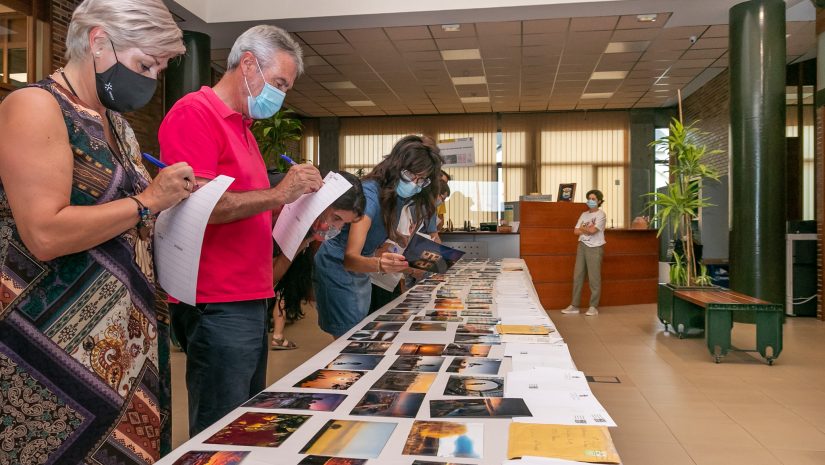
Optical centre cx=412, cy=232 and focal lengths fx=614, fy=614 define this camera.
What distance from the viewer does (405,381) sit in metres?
1.45

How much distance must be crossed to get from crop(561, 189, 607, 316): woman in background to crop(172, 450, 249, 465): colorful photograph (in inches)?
274

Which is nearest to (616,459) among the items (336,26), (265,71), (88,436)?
(88,436)

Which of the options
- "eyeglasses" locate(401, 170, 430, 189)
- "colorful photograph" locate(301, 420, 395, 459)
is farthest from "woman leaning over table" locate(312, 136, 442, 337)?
"colorful photograph" locate(301, 420, 395, 459)

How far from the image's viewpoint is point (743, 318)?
5730 mm

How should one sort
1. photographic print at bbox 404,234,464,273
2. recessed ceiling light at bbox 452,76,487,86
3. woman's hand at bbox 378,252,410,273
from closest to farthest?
woman's hand at bbox 378,252,410,273 < photographic print at bbox 404,234,464,273 < recessed ceiling light at bbox 452,76,487,86

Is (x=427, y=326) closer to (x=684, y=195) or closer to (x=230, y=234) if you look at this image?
(x=230, y=234)

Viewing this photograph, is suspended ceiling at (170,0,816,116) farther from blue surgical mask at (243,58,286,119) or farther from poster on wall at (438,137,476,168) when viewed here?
blue surgical mask at (243,58,286,119)

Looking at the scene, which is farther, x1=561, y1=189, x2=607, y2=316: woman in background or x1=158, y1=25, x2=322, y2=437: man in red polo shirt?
x1=561, y1=189, x2=607, y2=316: woman in background

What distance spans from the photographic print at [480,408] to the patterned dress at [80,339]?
59 cm

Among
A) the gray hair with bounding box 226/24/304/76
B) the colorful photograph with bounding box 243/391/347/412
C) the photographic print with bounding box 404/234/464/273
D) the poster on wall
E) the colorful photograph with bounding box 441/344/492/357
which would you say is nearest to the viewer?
the colorful photograph with bounding box 243/391/347/412

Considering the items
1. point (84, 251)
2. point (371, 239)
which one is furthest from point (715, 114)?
point (84, 251)

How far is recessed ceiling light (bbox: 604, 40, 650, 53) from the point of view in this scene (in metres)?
8.29

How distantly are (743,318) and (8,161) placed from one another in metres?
6.10

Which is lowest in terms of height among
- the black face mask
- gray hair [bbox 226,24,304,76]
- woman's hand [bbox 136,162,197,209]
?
woman's hand [bbox 136,162,197,209]
